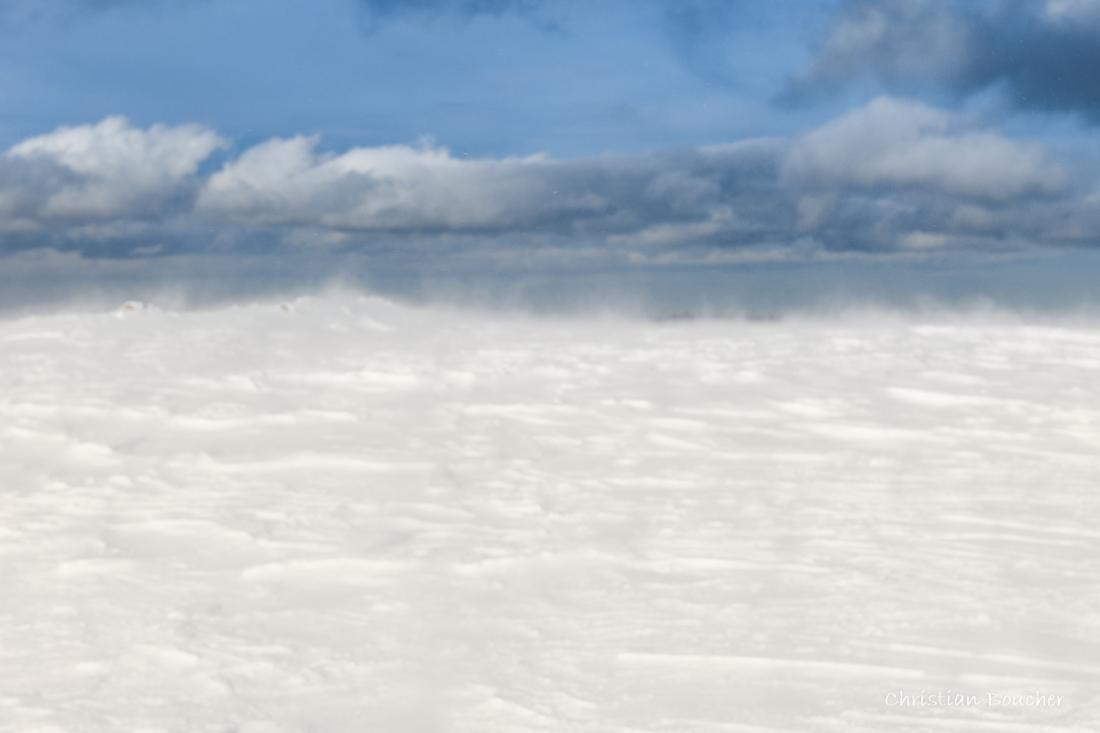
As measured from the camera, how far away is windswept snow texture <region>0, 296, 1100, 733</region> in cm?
359

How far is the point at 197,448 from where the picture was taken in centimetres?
739

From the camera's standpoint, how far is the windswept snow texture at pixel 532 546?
141 inches

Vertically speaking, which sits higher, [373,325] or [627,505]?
[373,325]

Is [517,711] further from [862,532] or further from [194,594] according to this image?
[862,532]

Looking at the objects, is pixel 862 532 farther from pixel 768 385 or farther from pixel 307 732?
pixel 768 385

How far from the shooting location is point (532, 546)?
5.29 metres

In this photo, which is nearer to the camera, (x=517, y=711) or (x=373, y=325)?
(x=517, y=711)

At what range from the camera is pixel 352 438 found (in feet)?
25.5

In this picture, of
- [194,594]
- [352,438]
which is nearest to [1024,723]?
[194,594]

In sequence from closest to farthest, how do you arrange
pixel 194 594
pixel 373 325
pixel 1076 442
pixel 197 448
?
pixel 194 594 < pixel 197 448 < pixel 1076 442 < pixel 373 325

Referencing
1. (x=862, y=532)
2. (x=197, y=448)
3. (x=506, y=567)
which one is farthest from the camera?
(x=197, y=448)

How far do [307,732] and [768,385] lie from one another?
25.3 ft

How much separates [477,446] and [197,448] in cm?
192

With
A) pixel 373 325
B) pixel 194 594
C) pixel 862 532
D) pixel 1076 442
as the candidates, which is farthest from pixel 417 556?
pixel 373 325
